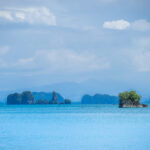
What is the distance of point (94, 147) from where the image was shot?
34.6m

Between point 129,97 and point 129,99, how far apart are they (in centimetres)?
244

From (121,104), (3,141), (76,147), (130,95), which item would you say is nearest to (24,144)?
(3,141)

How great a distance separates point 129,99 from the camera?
140m

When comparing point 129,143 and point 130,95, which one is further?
point 130,95

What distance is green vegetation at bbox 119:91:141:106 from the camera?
5344 inches

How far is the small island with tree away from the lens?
136000 mm

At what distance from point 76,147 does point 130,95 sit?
4043 inches

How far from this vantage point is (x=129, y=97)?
137250 mm

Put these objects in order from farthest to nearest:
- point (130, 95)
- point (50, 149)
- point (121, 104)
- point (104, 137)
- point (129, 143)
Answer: point (121, 104) < point (130, 95) < point (104, 137) < point (129, 143) < point (50, 149)

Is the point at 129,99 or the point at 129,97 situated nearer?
the point at 129,97

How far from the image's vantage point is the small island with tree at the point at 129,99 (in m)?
136

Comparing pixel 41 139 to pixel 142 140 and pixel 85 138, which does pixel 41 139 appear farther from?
pixel 142 140

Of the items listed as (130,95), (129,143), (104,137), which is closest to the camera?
(129,143)

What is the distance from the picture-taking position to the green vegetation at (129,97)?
445ft
